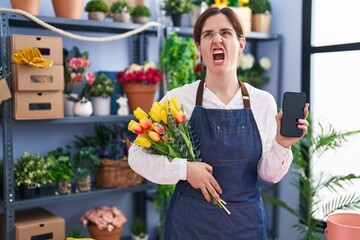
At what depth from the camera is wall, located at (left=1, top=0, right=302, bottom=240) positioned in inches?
114

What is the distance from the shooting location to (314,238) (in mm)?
2842

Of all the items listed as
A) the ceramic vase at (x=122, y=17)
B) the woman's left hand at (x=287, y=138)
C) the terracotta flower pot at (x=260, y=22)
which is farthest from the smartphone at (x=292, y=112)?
the terracotta flower pot at (x=260, y=22)

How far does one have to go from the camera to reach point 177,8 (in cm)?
296

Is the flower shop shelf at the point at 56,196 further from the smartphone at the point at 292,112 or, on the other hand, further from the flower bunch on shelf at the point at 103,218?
the smartphone at the point at 292,112

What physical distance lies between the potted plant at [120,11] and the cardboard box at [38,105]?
0.62 meters

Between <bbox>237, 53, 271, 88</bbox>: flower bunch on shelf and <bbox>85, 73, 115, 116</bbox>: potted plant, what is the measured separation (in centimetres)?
109

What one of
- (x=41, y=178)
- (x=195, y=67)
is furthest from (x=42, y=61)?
(x=195, y=67)

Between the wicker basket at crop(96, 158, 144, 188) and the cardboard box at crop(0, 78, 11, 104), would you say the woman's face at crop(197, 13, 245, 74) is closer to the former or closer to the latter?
the cardboard box at crop(0, 78, 11, 104)

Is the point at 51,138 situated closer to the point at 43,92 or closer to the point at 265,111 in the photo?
the point at 43,92

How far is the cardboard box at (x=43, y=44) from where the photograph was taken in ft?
7.59

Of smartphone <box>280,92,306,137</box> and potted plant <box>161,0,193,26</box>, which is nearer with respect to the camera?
smartphone <box>280,92,306,137</box>

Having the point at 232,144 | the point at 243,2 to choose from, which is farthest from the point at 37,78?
the point at 243,2

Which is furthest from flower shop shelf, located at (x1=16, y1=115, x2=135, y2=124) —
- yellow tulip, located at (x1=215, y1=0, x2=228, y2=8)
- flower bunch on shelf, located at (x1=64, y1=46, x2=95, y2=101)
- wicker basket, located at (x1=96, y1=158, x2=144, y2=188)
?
yellow tulip, located at (x1=215, y1=0, x2=228, y2=8)

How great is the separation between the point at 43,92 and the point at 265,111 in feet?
4.23
